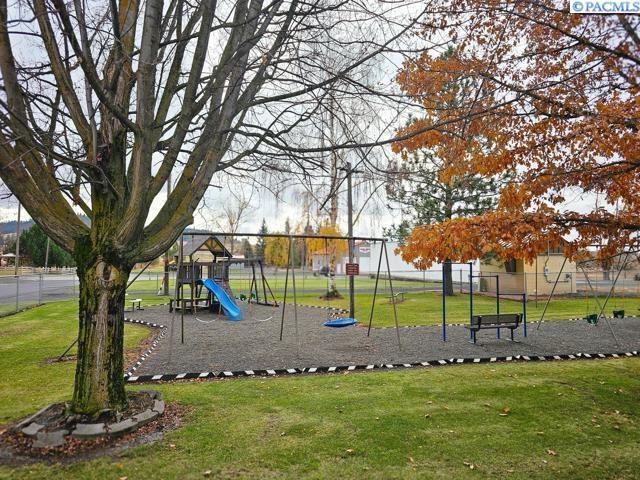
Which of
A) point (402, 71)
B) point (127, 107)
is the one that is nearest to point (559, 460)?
point (402, 71)

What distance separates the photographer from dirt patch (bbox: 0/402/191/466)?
394 centimetres

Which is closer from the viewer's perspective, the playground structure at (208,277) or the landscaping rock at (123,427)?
the landscaping rock at (123,427)

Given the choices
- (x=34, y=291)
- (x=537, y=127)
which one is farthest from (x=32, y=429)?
(x=34, y=291)

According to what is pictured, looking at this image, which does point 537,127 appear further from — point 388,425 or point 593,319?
point 593,319

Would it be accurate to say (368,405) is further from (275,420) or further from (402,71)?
(402,71)

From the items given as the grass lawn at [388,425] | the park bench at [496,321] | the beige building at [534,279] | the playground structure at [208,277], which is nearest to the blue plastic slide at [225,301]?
the playground structure at [208,277]

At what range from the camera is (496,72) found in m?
6.00

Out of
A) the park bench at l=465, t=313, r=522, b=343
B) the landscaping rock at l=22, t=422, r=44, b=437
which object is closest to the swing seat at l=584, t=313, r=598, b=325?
the park bench at l=465, t=313, r=522, b=343

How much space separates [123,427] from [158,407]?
0.64 metres

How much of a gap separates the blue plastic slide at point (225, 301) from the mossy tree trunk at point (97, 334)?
1007 cm

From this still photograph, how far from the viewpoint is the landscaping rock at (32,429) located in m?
4.27

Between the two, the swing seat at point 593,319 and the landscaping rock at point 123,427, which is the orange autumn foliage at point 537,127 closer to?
the landscaping rock at point 123,427

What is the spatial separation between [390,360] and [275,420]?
386 centimetres

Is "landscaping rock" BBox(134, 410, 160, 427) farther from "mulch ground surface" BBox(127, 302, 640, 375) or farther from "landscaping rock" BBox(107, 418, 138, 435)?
"mulch ground surface" BBox(127, 302, 640, 375)
